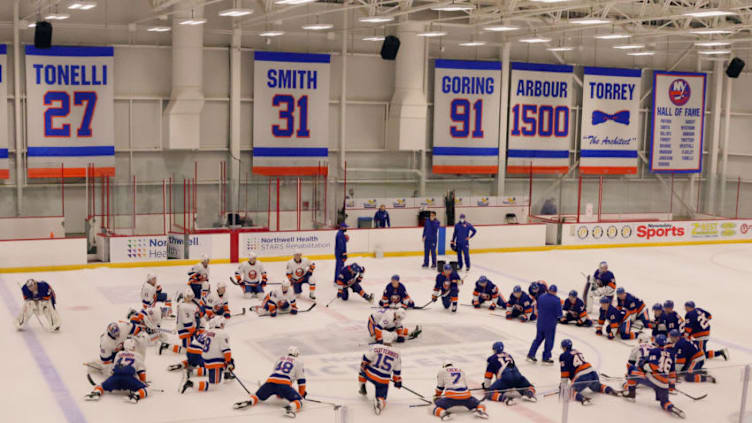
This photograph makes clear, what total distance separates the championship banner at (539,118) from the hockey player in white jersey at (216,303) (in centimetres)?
1877

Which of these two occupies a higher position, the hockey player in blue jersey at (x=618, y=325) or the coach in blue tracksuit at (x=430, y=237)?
the coach in blue tracksuit at (x=430, y=237)

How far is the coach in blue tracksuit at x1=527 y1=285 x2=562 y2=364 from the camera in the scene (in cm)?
1401

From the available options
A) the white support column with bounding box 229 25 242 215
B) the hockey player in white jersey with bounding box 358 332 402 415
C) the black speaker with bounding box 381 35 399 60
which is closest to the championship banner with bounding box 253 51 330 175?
the white support column with bounding box 229 25 242 215

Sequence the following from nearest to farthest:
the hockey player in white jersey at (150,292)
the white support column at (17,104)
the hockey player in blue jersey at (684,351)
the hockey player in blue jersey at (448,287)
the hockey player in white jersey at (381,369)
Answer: the hockey player in white jersey at (381,369), the hockey player in blue jersey at (684,351), the hockey player in white jersey at (150,292), the hockey player in blue jersey at (448,287), the white support column at (17,104)

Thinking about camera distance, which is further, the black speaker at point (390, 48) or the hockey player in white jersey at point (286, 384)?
the black speaker at point (390, 48)

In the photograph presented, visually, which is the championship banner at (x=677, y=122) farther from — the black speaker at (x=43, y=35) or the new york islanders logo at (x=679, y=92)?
the black speaker at (x=43, y=35)

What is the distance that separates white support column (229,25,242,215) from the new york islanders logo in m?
18.2

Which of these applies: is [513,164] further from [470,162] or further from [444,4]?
[444,4]

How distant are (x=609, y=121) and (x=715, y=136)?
5.50 meters

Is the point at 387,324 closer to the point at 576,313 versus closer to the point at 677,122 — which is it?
the point at 576,313

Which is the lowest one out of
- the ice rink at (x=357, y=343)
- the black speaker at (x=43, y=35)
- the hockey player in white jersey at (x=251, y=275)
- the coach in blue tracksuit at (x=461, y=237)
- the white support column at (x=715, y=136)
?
the ice rink at (x=357, y=343)

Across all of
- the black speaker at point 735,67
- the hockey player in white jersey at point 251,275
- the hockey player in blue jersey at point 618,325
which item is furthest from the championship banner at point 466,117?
the hockey player in blue jersey at point 618,325

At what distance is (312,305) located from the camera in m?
18.7

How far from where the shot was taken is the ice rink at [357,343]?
10.5 metres
